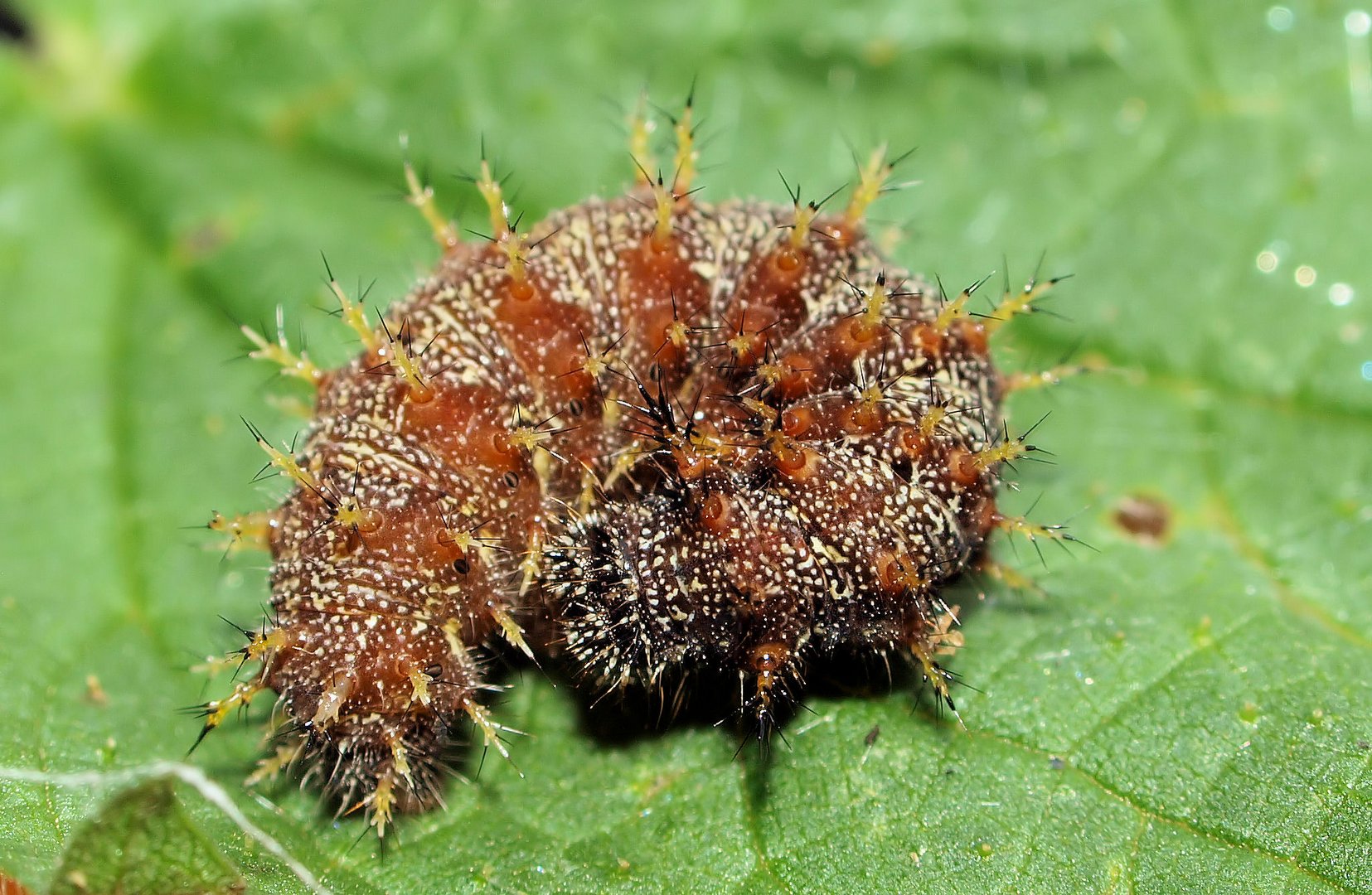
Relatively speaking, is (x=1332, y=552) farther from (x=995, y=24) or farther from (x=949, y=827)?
(x=995, y=24)

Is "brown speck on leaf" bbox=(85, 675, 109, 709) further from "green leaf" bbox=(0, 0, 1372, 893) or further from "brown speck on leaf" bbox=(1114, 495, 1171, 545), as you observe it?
"brown speck on leaf" bbox=(1114, 495, 1171, 545)

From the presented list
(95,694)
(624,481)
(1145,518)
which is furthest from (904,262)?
(95,694)

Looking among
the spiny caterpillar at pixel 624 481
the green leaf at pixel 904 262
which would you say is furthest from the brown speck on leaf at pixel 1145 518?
the spiny caterpillar at pixel 624 481

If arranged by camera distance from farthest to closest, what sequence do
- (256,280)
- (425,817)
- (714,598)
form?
1. (256,280)
2. (425,817)
3. (714,598)

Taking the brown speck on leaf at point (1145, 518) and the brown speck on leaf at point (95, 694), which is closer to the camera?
the brown speck on leaf at point (95, 694)

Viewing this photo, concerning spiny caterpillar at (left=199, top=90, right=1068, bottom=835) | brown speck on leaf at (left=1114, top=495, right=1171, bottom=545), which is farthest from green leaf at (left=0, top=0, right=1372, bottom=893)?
spiny caterpillar at (left=199, top=90, right=1068, bottom=835)

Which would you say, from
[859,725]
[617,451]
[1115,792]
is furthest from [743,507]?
[1115,792]

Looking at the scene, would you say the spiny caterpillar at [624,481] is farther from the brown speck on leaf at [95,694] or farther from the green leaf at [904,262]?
the brown speck on leaf at [95,694]
